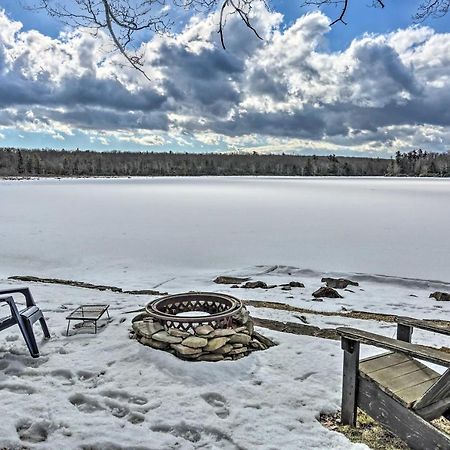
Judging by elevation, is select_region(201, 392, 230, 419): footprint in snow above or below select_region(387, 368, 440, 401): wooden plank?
below

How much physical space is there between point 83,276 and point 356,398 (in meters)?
7.14

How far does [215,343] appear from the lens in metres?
3.84

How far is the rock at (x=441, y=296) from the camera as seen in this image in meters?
7.01

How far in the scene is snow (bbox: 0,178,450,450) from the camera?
111 inches

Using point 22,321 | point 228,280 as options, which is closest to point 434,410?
point 22,321

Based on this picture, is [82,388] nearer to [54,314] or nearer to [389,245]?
[54,314]

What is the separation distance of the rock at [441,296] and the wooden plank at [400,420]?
16.8 ft

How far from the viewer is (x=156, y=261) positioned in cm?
991

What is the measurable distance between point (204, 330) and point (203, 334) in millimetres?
52

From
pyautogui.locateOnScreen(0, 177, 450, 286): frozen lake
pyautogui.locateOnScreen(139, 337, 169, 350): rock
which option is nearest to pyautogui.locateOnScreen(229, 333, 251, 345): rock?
pyautogui.locateOnScreen(139, 337, 169, 350): rock

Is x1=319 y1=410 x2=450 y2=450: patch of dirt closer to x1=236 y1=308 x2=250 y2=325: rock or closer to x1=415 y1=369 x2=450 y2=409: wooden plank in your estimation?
x1=415 y1=369 x2=450 y2=409: wooden plank

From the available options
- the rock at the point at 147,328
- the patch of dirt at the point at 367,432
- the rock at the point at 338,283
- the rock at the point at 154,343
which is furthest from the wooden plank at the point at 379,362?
the rock at the point at 338,283

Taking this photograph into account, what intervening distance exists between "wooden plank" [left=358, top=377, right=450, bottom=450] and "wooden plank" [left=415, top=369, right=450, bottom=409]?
0.08 m

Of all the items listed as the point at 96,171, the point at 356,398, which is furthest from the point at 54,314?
the point at 96,171
